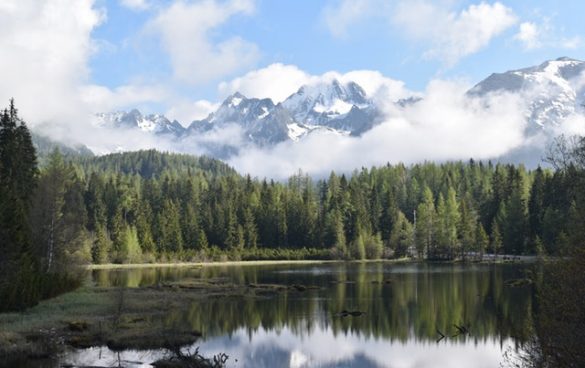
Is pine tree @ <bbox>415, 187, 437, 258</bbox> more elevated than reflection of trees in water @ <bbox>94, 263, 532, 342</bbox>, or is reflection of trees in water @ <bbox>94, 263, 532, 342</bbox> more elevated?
pine tree @ <bbox>415, 187, 437, 258</bbox>

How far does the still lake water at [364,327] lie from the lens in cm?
4022

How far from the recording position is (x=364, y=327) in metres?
51.6

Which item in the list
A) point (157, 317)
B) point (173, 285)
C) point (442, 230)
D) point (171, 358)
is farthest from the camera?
point (442, 230)

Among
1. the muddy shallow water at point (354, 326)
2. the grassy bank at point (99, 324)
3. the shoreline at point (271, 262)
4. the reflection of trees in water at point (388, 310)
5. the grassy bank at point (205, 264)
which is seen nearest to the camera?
the grassy bank at point (99, 324)

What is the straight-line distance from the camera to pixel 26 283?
168ft

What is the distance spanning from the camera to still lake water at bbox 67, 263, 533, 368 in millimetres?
40219

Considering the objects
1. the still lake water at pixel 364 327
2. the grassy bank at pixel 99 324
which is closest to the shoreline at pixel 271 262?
the still lake water at pixel 364 327

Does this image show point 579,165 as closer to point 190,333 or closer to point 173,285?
point 190,333

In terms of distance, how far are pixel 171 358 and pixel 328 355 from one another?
482 inches

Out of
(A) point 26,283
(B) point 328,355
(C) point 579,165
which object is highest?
(C) point 579,165

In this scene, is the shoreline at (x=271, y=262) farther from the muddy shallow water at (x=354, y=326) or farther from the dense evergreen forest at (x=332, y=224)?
the muddy shallow water at (x=354, y=326)

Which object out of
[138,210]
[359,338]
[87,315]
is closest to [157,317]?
[87,315]

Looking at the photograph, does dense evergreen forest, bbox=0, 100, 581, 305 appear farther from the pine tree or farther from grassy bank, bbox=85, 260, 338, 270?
grassy bank, bbox=85, 260, 338, 270

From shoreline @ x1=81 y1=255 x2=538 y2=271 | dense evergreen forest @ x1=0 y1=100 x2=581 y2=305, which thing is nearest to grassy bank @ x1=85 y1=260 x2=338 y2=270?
shoreline @ x1=81 y1=255 x2=538 y2=271
